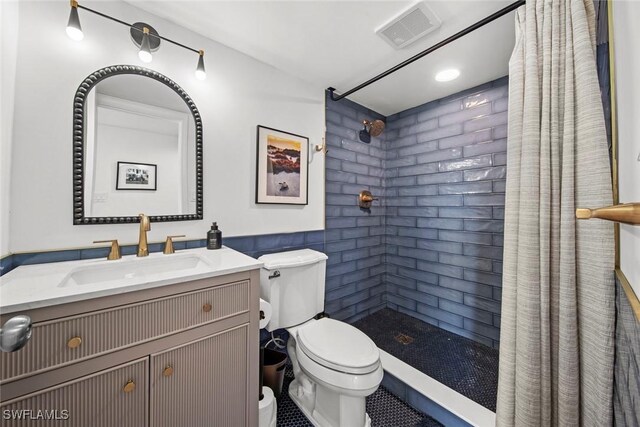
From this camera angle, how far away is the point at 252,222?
5.65 feet

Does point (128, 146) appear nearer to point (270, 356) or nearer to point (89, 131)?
point (89, 131)

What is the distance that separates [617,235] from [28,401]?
6.06 feet

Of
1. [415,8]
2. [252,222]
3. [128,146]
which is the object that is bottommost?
[252,222]

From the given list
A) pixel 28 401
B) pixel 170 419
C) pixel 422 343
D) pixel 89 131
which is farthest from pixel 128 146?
pixel 422 343

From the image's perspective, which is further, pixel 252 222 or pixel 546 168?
pixel 252 222

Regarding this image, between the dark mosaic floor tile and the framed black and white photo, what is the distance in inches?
81.6

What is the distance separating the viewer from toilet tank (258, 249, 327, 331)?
4.82ft

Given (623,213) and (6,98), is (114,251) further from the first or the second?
(623,213)

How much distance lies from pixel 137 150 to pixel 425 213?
236 centimetres

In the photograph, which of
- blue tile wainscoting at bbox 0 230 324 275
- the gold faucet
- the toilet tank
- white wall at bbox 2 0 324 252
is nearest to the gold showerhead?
white wall at bbox 2 0 324 252

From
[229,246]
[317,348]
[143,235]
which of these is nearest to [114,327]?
[143,235]

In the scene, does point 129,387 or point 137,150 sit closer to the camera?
point 129,387

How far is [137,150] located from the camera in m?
1.31

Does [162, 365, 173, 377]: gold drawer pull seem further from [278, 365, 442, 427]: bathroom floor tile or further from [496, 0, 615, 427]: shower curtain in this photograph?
[496, 0, 615, 427]: shower curtain
